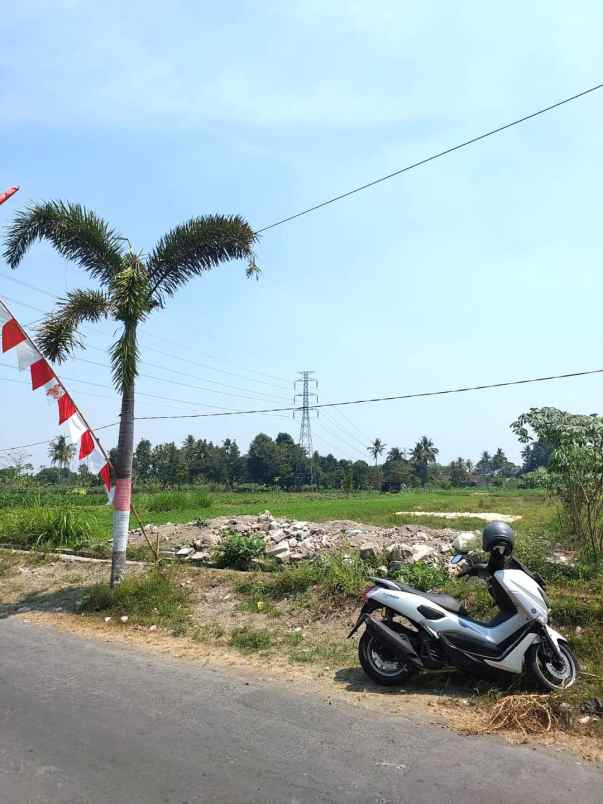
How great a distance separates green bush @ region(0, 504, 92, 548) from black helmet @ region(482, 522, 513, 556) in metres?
9.68

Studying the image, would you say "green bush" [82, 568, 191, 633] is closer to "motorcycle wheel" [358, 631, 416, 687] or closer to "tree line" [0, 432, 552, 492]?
"motorcycle wheel" [358, 631, 416, 687]

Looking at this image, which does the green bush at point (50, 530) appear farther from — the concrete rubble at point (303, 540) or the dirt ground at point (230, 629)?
the concrete rubble at point (303, 540)

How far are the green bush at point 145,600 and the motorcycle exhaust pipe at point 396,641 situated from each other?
329 cm

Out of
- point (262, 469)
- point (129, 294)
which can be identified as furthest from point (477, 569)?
point (262, 469)

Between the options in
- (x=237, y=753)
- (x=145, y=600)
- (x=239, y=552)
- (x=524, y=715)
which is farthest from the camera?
(x=239, y=552)

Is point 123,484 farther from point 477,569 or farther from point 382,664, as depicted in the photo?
point 477,569

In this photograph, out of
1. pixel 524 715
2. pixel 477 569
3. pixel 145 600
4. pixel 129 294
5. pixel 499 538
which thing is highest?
pixel 129 294

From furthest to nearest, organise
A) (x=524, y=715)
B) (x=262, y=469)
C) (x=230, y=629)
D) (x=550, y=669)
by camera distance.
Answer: (x=262, y=469) → (x=230, y=629) → (x=550, y=669) → (x=524, y=715)

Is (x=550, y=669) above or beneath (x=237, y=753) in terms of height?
above

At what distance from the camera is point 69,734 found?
180 inches

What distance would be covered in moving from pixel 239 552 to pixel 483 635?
524cm

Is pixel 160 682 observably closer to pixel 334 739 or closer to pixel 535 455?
pixel 334 739

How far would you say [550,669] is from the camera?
5246mm

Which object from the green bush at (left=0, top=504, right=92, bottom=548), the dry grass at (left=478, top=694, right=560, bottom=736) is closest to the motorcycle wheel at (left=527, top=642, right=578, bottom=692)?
the dry grass at (left=478, top=694, right=560, bottom=736)
